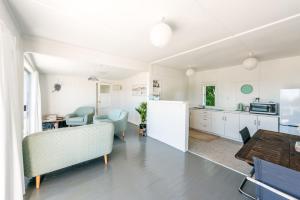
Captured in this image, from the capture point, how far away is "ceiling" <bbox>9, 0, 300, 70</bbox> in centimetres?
160

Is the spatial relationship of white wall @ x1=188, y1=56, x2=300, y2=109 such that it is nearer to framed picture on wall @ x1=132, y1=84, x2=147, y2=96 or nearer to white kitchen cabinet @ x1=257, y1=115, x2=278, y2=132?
white kitchen cabinet @ x1=257, y1=115, x2=278, y2=132

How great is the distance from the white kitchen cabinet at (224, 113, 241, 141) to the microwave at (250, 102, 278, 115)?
0.45m

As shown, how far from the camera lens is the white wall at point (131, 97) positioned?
5605 millimetres

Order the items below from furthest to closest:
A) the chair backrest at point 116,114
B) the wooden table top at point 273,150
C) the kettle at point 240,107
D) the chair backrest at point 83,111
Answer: the chair backrest at point 83,111, the chair backrest at point 116,114, the kettle at point 240,107, the wooden table top at point 273,150

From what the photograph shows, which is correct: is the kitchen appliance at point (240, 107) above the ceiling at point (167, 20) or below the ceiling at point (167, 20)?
below

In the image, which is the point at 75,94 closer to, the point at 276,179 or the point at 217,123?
the point at 217,123

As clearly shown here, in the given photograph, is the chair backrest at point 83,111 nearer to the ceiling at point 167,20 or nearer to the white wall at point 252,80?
the ceiling at point 167,20

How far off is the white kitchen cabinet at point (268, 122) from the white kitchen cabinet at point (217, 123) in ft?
3.12

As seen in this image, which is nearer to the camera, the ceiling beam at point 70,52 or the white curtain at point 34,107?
the ceiling beam at point 70,52

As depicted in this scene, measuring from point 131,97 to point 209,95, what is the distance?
3.31 meters

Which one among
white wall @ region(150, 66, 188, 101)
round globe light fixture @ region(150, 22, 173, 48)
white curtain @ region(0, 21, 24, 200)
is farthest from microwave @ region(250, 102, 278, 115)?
white curtain @ region(0, 21, 24, 200)

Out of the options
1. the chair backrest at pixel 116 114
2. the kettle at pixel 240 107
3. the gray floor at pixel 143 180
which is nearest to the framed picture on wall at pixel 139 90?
the chair backrest at pixel 116 114

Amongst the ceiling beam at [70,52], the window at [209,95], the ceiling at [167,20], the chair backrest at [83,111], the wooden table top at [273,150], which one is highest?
the ceiling at [167,20]

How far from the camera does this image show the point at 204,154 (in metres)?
3.11
